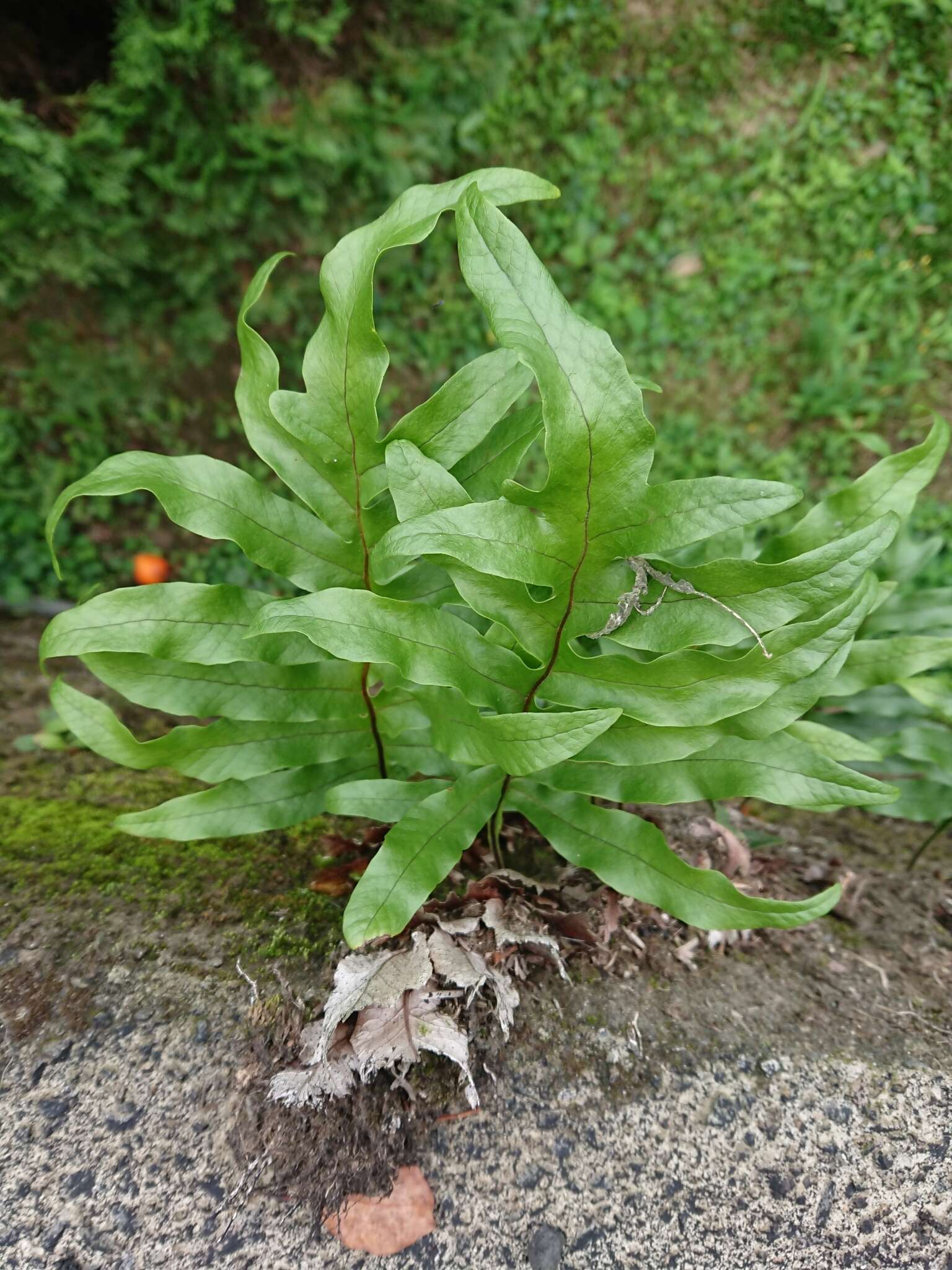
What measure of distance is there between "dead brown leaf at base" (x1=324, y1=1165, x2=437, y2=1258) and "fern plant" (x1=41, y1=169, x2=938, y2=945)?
1.29 feet

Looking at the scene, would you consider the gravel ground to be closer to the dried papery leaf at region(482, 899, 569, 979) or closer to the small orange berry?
the dried papery leaf at region(482, 899, 569, 979)

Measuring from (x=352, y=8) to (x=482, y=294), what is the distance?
230cm

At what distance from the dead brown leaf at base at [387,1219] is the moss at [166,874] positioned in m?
0.40

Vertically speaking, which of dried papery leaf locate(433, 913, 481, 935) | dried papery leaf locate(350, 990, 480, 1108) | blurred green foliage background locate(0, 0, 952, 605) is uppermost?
blurred green foliage background locate(0, 0, 952, 605)

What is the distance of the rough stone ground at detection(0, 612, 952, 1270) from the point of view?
3.91 feet

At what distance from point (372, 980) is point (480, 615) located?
637mm

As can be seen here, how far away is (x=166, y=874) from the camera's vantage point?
164 centimetres

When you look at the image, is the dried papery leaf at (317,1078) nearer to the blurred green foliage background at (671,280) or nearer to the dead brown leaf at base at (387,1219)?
the dead brown leaf at base at (387,1219)

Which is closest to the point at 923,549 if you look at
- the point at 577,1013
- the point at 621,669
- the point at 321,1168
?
the point at 621,669

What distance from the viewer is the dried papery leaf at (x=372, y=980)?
128cm

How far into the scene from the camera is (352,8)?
2.71m

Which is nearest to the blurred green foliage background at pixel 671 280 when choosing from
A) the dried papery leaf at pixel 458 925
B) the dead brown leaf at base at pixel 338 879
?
the dead brown leaf at base at pixel 338 879

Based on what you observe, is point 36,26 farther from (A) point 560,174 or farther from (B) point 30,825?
(B) point 30,825

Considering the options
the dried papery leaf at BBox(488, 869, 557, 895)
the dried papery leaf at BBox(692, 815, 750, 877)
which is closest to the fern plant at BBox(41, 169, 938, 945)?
the dried papery leaf at BBox(488, 869, 557, 895)
